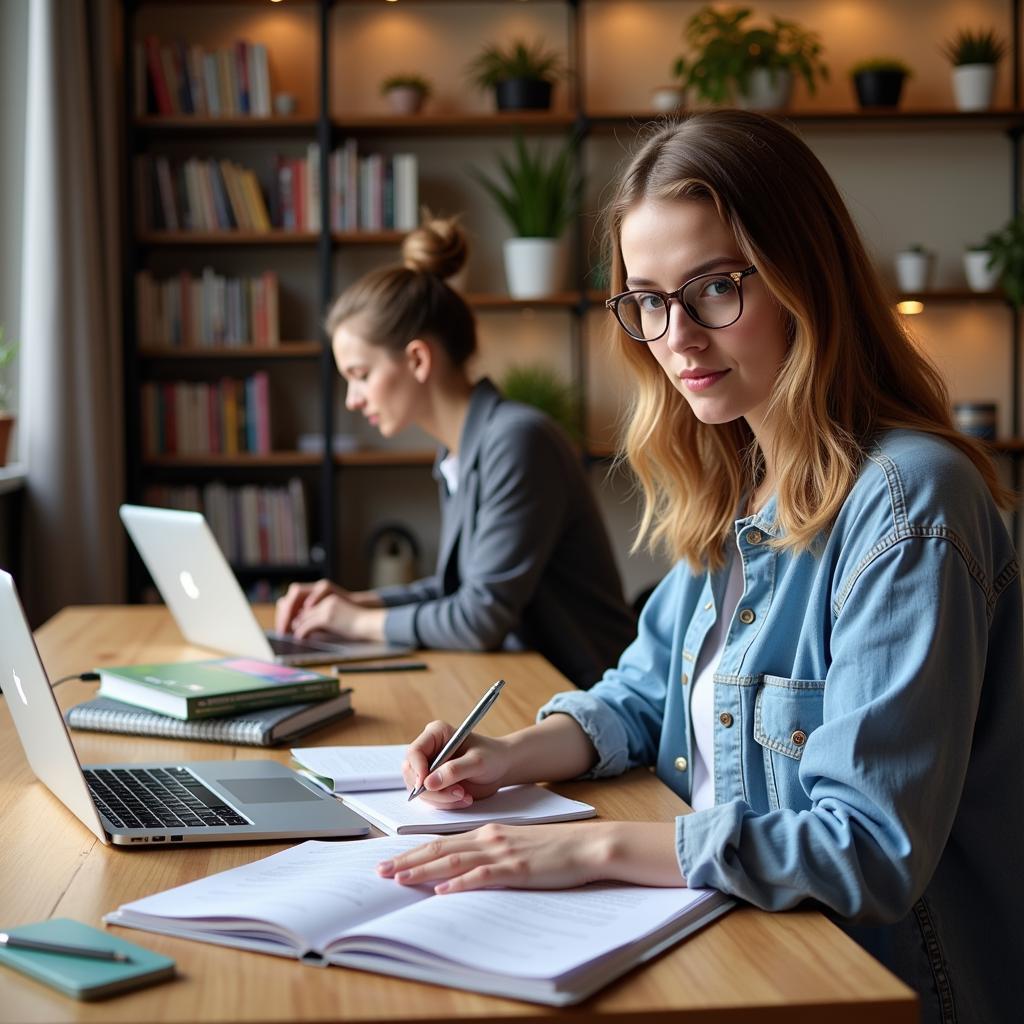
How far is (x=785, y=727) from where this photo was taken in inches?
45.2

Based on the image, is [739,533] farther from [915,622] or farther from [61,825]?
[61,825]

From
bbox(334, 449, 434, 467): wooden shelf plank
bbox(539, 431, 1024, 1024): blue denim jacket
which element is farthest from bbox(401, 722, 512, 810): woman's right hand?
bbox(334, 449, 434, 467): wooden shelf plank

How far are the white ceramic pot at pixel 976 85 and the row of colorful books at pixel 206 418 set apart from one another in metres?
2.57

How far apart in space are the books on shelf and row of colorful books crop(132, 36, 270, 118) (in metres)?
3.26

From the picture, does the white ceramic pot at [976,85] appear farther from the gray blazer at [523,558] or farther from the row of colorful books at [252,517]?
the gray blazer at [523,558]

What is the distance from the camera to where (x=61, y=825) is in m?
1.17

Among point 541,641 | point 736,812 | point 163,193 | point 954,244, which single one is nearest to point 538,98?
point 163,193

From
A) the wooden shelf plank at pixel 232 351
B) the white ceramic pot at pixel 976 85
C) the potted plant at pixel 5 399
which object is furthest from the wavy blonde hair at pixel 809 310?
the white ceramic pot at pixel 976 85

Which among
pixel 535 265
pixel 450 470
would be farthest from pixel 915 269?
pixel 450 470

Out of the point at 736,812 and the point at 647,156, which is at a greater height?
the point at 647,156

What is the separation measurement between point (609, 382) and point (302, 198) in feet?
4.09

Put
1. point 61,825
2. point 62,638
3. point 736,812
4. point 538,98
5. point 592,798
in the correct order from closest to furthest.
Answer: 1. point 736,812
2. point 61,825
3. point 592,798
4. point 62,638
5. point 538,98

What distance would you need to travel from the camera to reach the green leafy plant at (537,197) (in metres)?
4.40

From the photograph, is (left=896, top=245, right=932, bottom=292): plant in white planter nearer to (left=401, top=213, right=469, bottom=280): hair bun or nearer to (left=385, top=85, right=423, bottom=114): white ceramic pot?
(left=385, top=85, right=423, bottom=114): white ceramic pot
